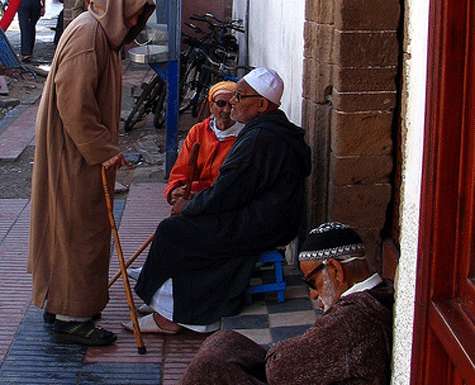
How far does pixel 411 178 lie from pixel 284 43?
4178mm

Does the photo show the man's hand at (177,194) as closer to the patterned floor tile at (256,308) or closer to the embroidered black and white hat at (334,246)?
the patterned floor tile at (256,308)

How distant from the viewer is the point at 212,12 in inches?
591

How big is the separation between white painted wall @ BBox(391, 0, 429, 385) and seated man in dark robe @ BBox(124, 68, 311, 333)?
2020mm

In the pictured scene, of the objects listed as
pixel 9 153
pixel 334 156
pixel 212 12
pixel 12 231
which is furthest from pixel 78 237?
pixel 212 12

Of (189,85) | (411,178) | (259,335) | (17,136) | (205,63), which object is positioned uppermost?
(411,178)

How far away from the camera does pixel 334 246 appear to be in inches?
142

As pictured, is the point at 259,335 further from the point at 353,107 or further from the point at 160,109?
the point at 160,109

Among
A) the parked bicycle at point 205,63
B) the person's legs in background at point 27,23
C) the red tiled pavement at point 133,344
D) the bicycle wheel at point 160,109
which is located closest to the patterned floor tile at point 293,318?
the red tiled pavement at point 133,344

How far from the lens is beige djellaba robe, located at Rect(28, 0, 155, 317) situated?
188 inches

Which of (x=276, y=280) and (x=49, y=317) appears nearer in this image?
(x=276, y=280)

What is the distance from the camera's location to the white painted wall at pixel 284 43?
19.7 feet

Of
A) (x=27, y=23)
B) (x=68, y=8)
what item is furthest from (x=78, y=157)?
(x=27, y=23)

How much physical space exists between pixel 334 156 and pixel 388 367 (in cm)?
221

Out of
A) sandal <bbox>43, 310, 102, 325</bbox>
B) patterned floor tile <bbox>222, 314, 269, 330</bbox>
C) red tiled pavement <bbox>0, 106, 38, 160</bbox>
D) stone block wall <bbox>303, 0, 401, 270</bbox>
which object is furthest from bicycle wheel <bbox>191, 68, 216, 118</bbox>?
patterned floor tile <bbox>222, 314, 269, 330</bbox>
